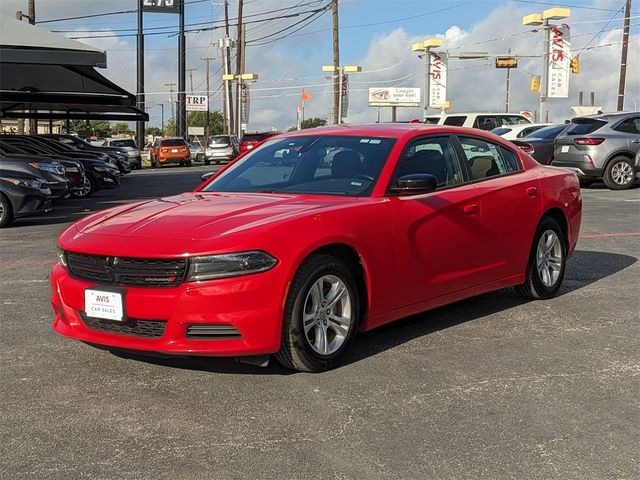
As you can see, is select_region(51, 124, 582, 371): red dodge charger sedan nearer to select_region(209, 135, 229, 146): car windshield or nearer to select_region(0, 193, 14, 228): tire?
select_region(0, 193, 14, 228): tire

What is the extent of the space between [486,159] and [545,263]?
3.70 ft

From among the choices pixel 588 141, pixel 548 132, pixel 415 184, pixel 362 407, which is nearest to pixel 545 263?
pixel 415 184

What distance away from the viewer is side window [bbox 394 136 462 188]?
213 inches

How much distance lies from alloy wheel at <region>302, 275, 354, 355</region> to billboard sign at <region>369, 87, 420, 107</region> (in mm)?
63375

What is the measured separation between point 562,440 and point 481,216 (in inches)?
94.6

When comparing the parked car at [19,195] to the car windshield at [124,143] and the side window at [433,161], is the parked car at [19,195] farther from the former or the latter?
the car windshield at [124,143]

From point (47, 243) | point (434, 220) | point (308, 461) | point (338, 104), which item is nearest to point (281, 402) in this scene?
point (308, 461)

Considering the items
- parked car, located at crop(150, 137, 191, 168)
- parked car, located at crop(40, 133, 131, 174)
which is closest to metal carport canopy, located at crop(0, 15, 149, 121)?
parked car, located at crop(40, 133, 131, 174)

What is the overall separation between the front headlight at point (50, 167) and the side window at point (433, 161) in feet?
37.0

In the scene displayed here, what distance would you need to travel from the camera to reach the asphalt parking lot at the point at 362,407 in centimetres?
337

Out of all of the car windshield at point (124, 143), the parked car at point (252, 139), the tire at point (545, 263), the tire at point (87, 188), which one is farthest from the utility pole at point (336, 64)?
the tire at point (545, 263)

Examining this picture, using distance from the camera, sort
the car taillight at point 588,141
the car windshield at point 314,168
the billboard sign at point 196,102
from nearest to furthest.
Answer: the car windshield at point 314,168
the car taillight at point 588,141
the billboard sign at point 196,102

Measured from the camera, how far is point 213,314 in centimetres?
413

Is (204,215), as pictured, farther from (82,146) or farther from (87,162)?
(82,146)
